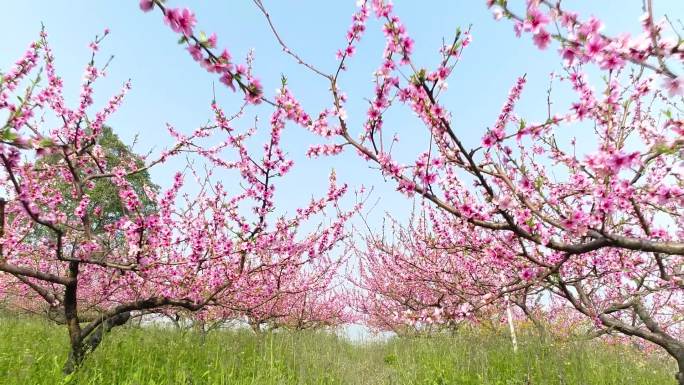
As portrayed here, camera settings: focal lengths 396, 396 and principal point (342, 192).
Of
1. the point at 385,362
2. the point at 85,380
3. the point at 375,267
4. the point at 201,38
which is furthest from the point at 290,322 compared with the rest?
the point at 201,38

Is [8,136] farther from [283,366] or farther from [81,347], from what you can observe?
[283,366]

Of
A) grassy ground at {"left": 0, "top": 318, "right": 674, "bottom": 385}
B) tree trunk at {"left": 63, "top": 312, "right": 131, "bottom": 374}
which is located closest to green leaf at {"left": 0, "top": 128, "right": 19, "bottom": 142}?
grassy ground at {"left": 0, "top": 318, "right": 674, "bottom": 385}

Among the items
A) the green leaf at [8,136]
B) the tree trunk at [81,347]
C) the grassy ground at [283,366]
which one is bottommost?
the grassy ground at [283,366]

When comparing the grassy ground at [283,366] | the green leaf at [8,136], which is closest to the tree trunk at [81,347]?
the grassy ground at [283,366]

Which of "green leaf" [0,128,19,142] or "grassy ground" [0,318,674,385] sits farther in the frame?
"grassy ground" [0,318,674,385]

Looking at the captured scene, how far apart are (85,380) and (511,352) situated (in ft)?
25.4

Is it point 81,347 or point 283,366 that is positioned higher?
point 81,347

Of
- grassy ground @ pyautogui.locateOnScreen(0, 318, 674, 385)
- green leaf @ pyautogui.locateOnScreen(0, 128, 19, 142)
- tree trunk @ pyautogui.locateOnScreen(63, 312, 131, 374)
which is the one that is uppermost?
green leaf @ pyautogui.locateOnScreen(0, 128, 19, 142)

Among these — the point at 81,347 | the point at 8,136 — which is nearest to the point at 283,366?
the point at 81,347

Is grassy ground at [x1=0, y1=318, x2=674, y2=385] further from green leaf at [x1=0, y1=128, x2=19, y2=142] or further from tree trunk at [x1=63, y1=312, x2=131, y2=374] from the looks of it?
green leaf at [x1=0, y1=128, x2=19, y2=142]

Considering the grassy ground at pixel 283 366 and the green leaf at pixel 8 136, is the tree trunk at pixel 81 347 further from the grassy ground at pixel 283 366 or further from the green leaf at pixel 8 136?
the green leaf at pixel 8 136

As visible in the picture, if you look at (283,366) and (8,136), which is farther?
(283,366)

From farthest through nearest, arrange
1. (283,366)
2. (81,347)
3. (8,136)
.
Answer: (283,366)
(81,347)
(8,136)

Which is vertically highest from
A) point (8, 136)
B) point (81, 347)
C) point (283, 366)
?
point (8, 136)
